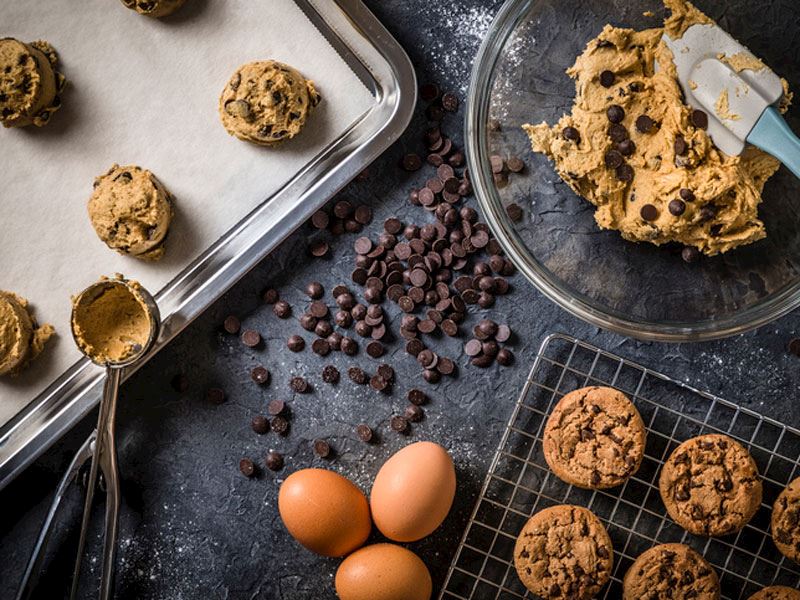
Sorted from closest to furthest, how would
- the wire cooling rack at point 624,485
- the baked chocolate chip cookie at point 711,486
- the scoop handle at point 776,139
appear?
the scoop handle at point 776,139 < the baked chocolate chip cookie at point 711,486 < the wire cooling rack at point 624,485

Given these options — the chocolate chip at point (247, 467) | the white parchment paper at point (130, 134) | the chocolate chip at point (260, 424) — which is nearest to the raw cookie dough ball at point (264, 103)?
the white parchment paper at point (130, 134)

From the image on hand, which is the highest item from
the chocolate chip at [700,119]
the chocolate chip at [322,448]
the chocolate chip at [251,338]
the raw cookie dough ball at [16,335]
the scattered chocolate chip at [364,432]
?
the chocolate chip at [700,119]

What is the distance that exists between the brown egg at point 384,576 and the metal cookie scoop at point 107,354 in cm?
56

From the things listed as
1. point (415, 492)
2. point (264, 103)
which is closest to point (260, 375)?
point (415, 492)

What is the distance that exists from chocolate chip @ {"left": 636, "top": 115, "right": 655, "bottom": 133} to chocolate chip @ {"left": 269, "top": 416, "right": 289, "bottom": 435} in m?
1.10

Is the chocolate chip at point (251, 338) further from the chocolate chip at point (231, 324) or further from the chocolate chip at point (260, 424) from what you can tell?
the chocolate chip at point (260, 424)

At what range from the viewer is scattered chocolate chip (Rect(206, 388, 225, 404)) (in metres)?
2.03

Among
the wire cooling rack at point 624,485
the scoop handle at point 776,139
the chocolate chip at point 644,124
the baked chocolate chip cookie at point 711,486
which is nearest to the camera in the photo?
the scoop handle at point 776,139

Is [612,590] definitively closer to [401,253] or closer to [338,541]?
[338,541]

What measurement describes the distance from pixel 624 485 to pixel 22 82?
172 centimetres

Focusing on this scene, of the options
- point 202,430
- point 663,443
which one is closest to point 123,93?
point 202,430

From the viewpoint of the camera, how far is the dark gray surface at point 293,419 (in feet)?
6.61

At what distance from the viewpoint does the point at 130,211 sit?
1.87m

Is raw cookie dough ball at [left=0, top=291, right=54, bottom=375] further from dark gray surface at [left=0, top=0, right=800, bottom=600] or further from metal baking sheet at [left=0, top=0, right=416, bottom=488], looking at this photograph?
dark gray surface at [left=0, top=0, right=800, bottom=600]
